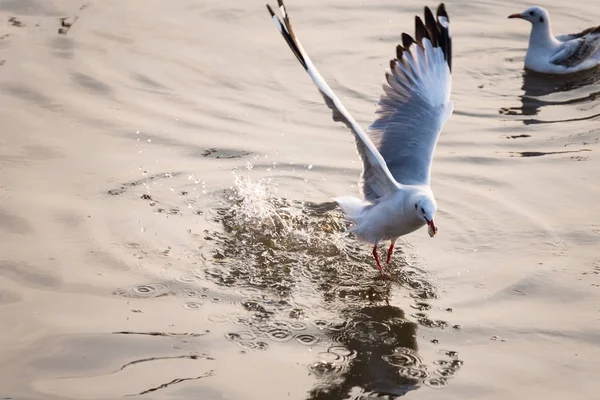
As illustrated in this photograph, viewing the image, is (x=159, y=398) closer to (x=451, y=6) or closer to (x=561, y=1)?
(x=451, y=6)

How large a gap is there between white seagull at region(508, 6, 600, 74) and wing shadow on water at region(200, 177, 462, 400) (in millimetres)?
3874

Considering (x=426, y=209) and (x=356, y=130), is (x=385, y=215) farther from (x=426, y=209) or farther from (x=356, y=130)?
(x=356, y=130)

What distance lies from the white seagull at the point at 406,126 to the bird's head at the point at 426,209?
25cm

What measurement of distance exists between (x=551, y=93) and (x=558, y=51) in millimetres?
688

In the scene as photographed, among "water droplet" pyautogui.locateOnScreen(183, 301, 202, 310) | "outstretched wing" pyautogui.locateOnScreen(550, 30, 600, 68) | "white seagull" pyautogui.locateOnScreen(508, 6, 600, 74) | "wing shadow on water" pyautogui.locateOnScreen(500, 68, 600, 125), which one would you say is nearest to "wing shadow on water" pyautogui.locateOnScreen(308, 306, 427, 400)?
"water droplet" pyautogui.locateOnScreen(183, 301, 202, 310)

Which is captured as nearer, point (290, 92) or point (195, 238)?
point (195, 238)

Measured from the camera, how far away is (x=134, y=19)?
968 centimetres

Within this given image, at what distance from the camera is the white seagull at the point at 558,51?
31.4 ft

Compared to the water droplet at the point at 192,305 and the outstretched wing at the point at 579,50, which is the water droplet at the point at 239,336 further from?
the outstretched wing at the point at 579,50

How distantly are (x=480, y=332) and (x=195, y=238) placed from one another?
1966 mm

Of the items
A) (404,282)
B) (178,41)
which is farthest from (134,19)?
(404,282)

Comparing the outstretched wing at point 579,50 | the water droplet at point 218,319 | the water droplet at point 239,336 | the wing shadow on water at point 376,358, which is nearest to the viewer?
the wing shadow on water at point 376,358

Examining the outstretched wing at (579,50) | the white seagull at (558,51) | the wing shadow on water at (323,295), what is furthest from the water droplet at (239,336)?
the outstretched wing at (579,50)

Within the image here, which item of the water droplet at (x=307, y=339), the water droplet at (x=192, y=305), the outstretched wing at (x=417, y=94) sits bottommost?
the water droplet at (x=307, y=339)
